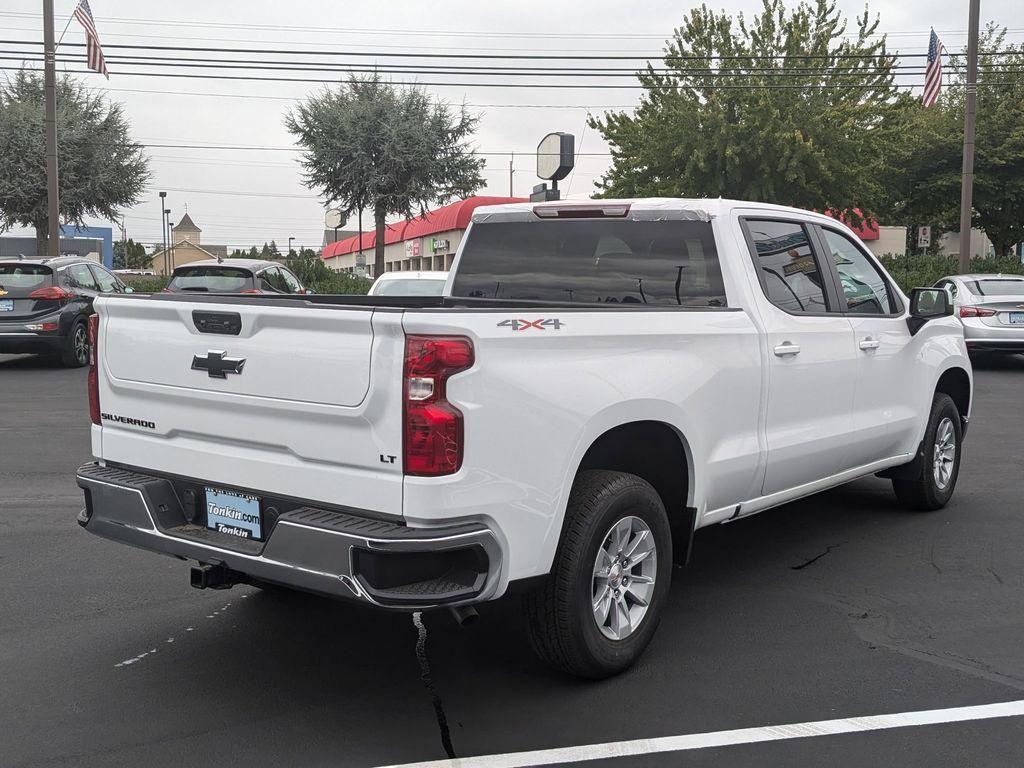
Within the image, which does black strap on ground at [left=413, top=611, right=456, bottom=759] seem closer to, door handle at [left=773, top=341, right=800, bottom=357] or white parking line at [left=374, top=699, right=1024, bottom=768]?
white parking line at [left=374, top=699, right=1024, bottom=768]

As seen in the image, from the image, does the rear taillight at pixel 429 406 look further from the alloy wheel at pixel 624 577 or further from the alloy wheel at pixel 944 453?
the alloy wheel at pixel 944 453

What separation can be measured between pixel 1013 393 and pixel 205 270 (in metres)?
11.4

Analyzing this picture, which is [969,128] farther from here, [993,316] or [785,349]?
[785,349]

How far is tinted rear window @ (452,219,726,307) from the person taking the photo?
5000 mm

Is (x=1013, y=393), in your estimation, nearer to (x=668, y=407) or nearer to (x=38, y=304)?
(x=668, y=407)

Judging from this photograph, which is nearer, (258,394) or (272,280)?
(258,394)

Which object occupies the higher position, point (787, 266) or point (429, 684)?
point (787, 266)

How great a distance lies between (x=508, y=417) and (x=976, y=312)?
1474cm

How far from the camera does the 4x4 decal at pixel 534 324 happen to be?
3.59 metres

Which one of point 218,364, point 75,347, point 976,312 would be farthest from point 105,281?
point 218,364

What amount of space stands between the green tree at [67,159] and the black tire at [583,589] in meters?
30.7

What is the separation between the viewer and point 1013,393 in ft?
45.8

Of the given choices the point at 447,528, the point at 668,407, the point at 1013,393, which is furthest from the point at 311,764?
the point at 1013,393

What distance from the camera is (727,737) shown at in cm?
367
